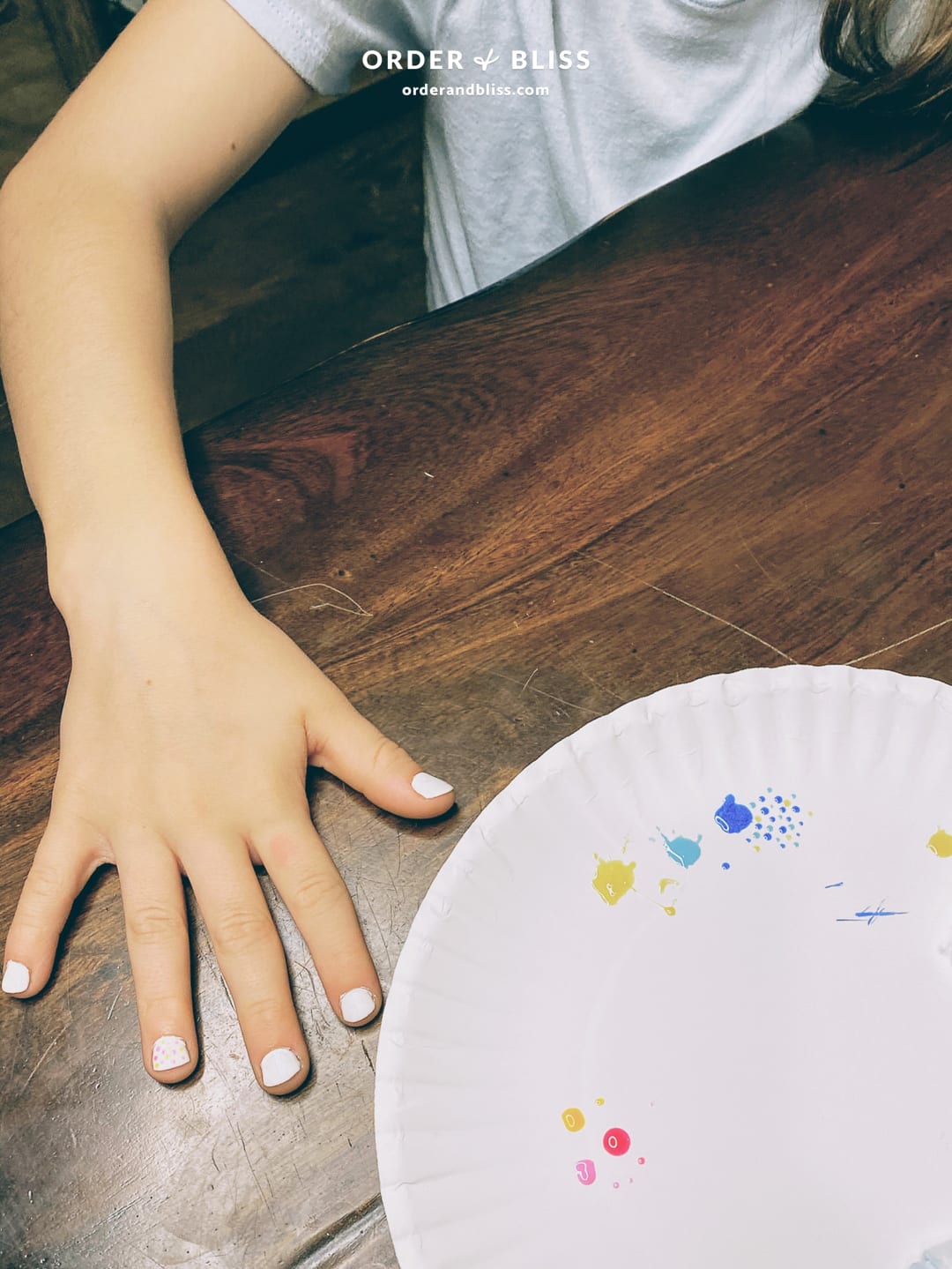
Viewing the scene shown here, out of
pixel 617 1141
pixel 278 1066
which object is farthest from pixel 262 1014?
pixel 617 1141

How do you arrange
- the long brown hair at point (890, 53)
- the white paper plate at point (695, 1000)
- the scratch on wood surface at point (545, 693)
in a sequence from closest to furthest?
the white paper plate at point (695, 1000), the scratch on wood surface at point (545, 693), the long brown hair at point (890, 53)

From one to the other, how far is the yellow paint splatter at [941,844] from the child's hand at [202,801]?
0.60ft

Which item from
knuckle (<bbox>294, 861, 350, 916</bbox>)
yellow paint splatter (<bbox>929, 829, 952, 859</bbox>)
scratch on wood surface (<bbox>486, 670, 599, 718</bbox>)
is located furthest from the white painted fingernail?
yellow paint splatter (<bbox>929, 829, 952, 859</bbox>)

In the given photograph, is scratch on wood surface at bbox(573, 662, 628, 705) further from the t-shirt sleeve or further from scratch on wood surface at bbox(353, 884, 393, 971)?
the t-shirt sleeve

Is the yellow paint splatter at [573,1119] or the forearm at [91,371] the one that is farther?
the forearm at [91,371]

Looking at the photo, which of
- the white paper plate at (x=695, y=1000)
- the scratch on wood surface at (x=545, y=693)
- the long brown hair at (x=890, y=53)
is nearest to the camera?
the white paper plate at (x=695, y=1000)

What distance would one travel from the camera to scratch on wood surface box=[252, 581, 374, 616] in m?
0.41

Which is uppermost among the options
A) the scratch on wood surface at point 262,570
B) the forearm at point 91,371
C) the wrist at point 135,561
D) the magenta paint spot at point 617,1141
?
the forearm at point 91,371

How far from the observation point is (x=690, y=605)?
1.34 ft

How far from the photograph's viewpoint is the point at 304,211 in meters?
1.32

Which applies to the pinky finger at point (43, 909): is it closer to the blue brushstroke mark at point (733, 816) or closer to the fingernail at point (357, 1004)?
the fingernail at point (357, 1004)

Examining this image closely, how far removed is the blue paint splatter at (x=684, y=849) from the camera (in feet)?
1.12

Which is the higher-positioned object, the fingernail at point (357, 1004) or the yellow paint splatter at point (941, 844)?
the fingernail at point (357, 1004)

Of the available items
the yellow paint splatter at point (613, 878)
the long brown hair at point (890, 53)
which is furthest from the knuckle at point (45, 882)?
the long brown hair at point (890, 53)
